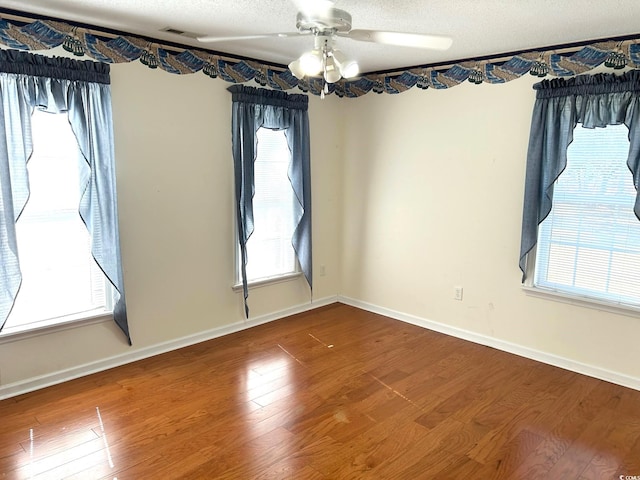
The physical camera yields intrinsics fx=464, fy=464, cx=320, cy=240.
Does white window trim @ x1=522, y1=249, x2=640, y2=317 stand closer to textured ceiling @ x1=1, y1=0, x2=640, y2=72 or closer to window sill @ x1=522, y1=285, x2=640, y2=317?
window sill @ x1=522, y1=285, x2=640, y2=317

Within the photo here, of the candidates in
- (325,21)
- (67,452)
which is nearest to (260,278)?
(67,452)

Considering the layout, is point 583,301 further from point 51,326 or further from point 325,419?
point 51,326

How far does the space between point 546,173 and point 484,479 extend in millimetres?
2195

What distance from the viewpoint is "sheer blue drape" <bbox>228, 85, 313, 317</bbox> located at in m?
3.90

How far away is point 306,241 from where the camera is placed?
4.54m

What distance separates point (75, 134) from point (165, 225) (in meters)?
0.90

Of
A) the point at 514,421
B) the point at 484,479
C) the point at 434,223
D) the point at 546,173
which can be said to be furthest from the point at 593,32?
the point at 484,479

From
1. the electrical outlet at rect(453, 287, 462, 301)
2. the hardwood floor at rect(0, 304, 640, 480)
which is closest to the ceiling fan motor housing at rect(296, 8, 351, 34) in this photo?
the hardwood floor at rect(0, 304, 640, 480)

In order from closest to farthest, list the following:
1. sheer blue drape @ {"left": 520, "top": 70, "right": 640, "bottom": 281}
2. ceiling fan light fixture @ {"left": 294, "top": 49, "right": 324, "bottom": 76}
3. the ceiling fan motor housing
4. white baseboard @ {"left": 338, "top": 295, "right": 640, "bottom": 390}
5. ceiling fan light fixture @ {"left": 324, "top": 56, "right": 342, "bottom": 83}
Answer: the ceiling fan motor housing → ceiling fan light fixture @ {"left": 294, "top": 49, "right": 324, "bottom": 76} → ceiling fan light fixture @ {"left": 324, "top": 56, "right": 342, "bottom": 83} → sheer blue drape @ {"left": 520, "top": 70, "right": 640, "bottom": 281} → white baseboard @ {"left": 338, "top": 295, "right": 640, "bottom": 390}

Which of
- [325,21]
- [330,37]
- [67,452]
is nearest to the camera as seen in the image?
[325,21]

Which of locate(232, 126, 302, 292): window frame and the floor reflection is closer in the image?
the floor reflection

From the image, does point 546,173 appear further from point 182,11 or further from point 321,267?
point 182,11

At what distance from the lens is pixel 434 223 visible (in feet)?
13.8

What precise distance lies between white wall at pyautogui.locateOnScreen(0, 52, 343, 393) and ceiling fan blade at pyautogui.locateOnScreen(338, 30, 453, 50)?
1789 millimetres
